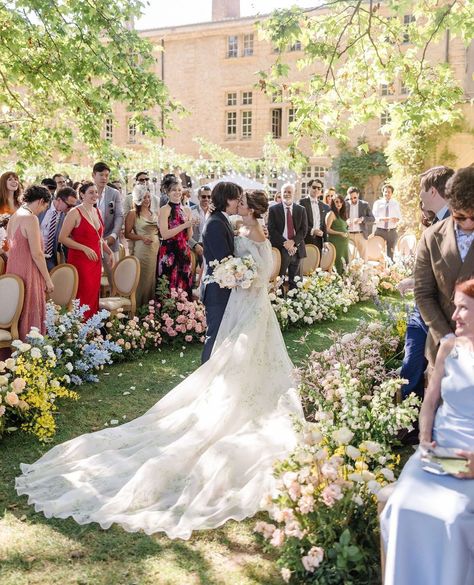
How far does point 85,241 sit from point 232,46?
2350 centimetres

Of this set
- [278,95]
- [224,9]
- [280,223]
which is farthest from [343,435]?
[224,9]

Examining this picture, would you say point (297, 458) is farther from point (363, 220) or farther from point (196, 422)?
point (363, 220)

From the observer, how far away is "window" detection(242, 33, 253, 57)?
28.8 m

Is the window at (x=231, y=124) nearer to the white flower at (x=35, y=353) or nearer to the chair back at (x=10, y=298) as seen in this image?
the chair back at (x=10, y=298)

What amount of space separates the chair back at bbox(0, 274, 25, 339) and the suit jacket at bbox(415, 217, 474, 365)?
154 inches

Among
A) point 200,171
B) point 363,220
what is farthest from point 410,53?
point 200,171

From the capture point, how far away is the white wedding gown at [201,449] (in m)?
4.11

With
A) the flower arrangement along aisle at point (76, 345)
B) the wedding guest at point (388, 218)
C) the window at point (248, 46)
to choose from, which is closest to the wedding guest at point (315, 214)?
the wedding guest at point (388, 218)

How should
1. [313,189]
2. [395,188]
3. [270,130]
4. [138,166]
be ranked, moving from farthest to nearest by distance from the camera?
[270,130] < [138,166] < [395,188] < [313,189]

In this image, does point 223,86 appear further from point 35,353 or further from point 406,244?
point 35,353

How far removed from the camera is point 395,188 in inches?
781

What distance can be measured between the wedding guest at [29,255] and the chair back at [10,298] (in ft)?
0.67

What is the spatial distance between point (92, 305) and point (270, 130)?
73.9 feet

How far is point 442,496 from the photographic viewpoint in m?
2.76
